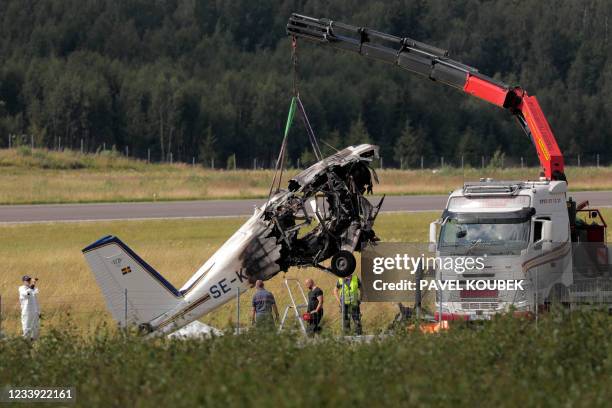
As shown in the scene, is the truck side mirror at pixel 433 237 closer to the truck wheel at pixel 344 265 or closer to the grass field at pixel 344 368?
the truck wheel at pixel 344 265

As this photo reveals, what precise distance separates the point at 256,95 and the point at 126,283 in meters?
86.3

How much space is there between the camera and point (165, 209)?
5434cm

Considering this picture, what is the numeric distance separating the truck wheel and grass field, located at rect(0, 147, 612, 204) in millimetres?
36223

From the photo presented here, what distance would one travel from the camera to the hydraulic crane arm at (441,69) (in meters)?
28.2

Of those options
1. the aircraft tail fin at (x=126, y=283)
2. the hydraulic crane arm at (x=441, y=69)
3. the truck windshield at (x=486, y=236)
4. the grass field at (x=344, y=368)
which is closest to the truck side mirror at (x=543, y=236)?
the truck windshield at (x=486, y=236)

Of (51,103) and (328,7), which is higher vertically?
(328,7)

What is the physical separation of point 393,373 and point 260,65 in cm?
10366

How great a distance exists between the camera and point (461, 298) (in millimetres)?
23453

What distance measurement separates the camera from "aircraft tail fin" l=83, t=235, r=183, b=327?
904 inches

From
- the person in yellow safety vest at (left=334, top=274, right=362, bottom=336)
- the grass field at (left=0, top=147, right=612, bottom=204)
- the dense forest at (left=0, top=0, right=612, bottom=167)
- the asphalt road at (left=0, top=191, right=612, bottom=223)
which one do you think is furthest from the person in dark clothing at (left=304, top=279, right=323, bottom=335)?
the dense forest at (left=0, top=0, right=612, bottom=167)

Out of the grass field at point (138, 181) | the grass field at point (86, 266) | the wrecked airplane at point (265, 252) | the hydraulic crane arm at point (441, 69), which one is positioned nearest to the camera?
the wrecked airplane at point (265, 252)

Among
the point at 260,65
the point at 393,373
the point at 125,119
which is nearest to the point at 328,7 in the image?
the point at 260,65

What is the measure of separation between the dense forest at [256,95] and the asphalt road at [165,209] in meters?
46.1

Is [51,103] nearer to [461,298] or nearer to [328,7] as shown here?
[328,7]
